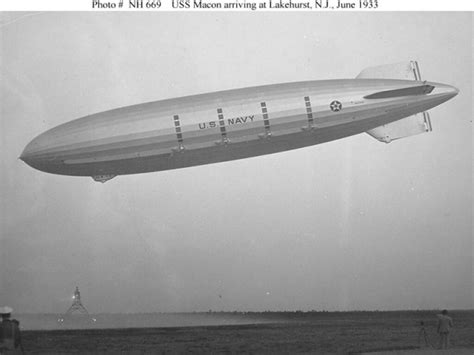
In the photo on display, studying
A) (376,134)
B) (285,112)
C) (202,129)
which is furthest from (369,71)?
(202,129)

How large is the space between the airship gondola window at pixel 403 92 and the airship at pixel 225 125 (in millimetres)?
55

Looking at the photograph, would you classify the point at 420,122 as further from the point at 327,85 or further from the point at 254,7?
the point at 254,7

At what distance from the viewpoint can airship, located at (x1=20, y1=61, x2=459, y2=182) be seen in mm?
36562

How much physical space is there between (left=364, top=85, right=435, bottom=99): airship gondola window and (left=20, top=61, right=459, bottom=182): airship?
2.2 inches

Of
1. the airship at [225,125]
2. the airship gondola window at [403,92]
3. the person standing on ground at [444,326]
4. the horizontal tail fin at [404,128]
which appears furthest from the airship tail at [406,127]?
the person standing on ground at [444,326]

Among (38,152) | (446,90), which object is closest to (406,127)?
(446,90)

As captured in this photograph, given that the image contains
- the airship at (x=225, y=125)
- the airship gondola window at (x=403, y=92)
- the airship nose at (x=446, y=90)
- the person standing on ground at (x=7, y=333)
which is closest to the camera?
the person standing on ground at (x=7, y=333)

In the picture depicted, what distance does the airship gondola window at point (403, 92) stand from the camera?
124 ft

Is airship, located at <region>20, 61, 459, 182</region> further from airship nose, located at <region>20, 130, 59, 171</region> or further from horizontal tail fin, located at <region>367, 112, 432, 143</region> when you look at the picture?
horizontal tail fin, located at <region>367, 112, 432, 143</region>

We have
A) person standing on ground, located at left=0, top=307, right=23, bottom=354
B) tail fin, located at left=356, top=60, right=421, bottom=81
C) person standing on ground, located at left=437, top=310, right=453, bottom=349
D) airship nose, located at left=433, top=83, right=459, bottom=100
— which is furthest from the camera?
tail fin, located at left=356, top=60, right=421, bottom=81

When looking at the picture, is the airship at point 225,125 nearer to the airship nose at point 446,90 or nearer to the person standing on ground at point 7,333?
the airship nose at point 446,90

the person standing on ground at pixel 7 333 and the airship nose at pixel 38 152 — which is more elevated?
the airship nose at pixel 38 152

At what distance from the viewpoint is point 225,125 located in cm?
3644

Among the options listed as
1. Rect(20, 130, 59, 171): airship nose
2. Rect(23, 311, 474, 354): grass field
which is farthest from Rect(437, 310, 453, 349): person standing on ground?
Rect(20, 130, 59, 171): airship nose
